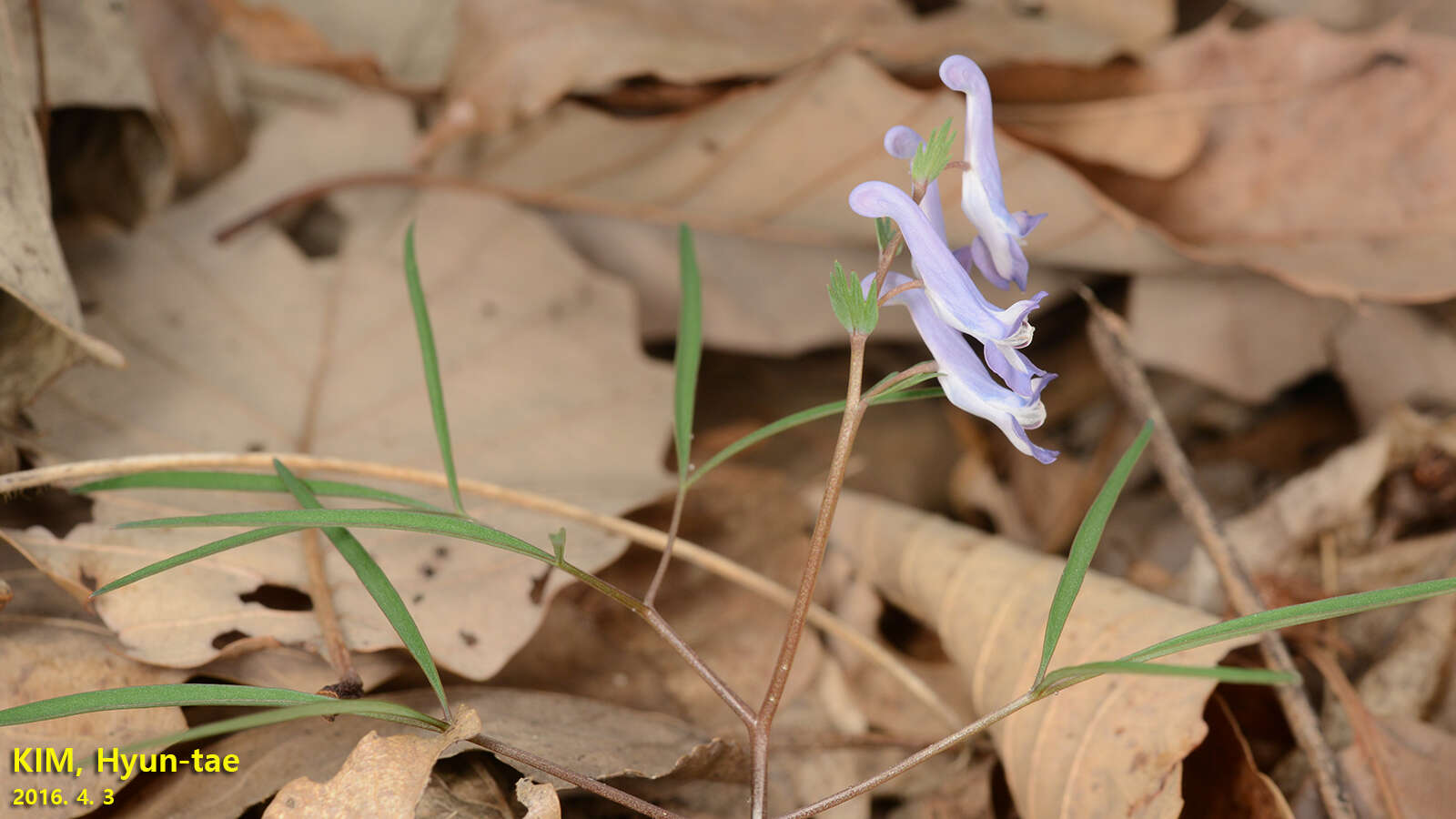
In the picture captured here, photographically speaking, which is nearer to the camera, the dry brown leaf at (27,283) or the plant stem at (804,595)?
the plant stem at (804,595)

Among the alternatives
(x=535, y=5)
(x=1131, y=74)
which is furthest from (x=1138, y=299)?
(x=535, y=5)

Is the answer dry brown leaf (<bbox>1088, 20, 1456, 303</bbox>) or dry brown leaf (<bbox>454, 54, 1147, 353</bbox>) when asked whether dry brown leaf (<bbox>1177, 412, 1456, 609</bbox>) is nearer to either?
dry brown leaf (<bbox>1088, 20, 1456, 303</bbox>)

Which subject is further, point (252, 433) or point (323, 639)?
point (252, 433)

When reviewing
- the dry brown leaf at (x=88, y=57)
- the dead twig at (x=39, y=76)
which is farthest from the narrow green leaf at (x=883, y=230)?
the dry brown leaf at (x=88, y=57)

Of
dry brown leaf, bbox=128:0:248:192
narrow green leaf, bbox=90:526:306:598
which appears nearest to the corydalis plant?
narrow green leaf, bbox=90:526:306:598

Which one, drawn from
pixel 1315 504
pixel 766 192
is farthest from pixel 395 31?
pixel 1315 504

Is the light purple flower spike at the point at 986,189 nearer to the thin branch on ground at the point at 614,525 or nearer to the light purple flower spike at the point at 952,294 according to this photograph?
the light purple flower spike at the point at 952,294

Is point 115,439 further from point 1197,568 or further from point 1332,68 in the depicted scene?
point 1332,68
